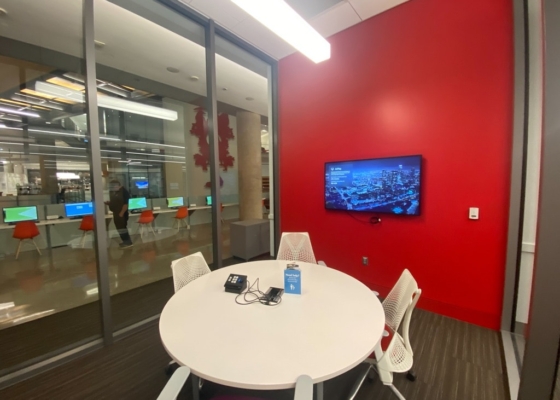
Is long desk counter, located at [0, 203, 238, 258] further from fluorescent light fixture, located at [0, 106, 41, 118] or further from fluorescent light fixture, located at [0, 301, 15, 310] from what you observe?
fluorescent light fixture, located at [0, 106, 41, 118]

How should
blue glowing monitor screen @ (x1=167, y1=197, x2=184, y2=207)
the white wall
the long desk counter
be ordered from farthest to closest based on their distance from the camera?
blue glowing monitor screen @ (x1=167, y1=197, x2=184, y2=207) < the long desk counter < the white wall

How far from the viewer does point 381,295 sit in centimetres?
314

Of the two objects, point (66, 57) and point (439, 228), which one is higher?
point (66, 57)

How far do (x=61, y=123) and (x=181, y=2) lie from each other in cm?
266

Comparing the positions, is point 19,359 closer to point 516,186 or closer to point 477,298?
point 477,298

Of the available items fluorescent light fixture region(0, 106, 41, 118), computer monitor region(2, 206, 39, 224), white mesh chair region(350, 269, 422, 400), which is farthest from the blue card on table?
computer monitor region(2, 206, 39, 224)

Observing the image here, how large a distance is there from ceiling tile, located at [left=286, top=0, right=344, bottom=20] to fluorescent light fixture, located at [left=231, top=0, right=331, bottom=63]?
1096 mm

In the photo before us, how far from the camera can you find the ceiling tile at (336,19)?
9.39ft

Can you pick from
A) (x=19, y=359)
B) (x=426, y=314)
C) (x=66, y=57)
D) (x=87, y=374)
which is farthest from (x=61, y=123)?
(x=426, y=314)

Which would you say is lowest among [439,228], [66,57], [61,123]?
[439,228]

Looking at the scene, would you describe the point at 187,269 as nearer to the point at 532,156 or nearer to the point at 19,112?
the point at 532,156

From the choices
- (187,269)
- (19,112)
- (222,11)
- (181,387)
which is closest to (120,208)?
(19,112)

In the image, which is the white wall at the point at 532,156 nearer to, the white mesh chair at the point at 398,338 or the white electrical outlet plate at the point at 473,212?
the white electrical outlet plate at the point at 473,212

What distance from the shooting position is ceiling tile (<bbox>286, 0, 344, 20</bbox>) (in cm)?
A: 278
